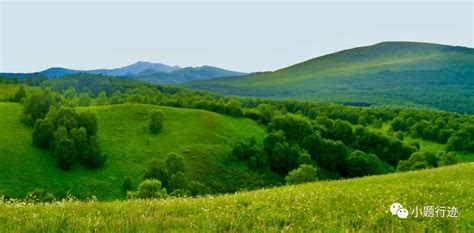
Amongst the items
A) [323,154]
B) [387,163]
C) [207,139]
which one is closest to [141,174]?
[207,139]

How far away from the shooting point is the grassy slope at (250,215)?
1312 centimetres

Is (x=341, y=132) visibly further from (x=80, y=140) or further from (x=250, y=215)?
(x=250, y=215)

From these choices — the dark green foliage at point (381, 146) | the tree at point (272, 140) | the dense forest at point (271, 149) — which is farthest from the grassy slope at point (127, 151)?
the dark green foliage at point (381, 146)

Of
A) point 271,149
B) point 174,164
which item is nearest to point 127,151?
point 174,164

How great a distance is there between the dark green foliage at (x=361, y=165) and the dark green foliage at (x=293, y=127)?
19.1m

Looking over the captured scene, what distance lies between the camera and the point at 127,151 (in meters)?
147

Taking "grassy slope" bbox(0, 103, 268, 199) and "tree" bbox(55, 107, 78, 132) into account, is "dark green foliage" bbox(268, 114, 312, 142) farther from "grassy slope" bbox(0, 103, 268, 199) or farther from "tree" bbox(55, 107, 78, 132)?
"tree" bbox(55, 107, 78, 132)

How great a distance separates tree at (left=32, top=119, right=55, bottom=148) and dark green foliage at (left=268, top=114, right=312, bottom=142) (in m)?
74.2

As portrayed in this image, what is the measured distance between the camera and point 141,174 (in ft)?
438

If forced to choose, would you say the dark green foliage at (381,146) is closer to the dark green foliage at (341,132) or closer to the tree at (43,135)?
the dark green foliage at (341,132)

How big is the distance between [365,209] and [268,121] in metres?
180

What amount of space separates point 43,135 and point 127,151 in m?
23.6

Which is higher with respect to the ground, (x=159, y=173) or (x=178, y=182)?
(x=159, y=173)

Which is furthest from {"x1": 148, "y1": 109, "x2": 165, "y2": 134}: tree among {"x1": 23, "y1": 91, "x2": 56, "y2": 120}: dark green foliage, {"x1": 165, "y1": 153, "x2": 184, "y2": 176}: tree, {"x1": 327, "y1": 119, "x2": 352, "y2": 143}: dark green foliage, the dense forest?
{"x1": 327, "y1": 119, "x2": 352, "y2": 143}: dark green foliage
